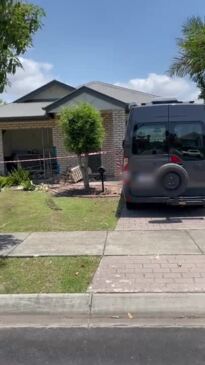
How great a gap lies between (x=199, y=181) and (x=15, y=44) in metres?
4.80

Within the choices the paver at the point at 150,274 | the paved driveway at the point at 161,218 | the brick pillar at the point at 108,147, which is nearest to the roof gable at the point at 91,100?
the brick pillar at the point at 108,147

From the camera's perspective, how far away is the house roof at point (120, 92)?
20.2 metres

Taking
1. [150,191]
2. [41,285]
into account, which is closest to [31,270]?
[41,285]

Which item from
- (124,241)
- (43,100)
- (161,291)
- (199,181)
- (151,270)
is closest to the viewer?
(161,291)

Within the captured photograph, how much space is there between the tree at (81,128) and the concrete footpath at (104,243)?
5723 mm

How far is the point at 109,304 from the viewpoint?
17.9 ft

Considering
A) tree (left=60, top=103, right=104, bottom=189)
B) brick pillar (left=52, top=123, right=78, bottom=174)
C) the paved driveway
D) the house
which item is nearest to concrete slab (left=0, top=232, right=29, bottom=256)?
the paved driveway

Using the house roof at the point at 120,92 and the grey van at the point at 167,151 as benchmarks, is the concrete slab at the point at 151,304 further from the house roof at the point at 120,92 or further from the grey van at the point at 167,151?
the house roof at the point at 120,92

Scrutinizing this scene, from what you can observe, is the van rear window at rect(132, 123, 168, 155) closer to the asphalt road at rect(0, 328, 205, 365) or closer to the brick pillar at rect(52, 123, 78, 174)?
the asphalt road at rect(0, 328, 205, 365)

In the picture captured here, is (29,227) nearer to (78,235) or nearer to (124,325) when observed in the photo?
(78,235)

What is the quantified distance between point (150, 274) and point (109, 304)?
955 millimetres

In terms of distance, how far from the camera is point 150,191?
10469 millimetres

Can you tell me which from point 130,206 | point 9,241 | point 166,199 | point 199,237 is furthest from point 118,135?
point 9,241

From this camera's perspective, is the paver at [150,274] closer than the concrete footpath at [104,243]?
Yes
